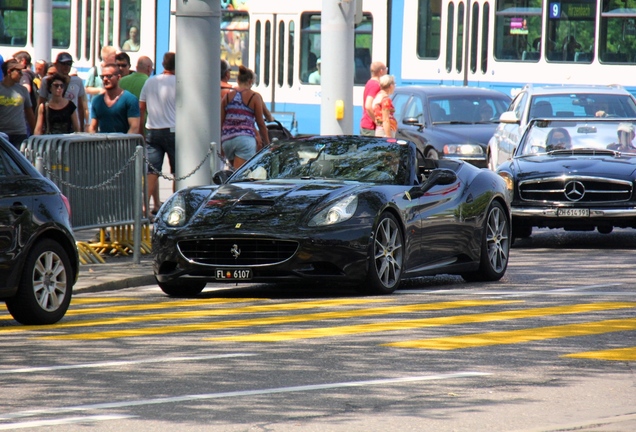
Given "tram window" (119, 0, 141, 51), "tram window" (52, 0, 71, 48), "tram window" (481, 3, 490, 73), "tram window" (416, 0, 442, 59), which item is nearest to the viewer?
"tram window" (481, 3, 490, 73)

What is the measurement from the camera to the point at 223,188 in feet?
43.3

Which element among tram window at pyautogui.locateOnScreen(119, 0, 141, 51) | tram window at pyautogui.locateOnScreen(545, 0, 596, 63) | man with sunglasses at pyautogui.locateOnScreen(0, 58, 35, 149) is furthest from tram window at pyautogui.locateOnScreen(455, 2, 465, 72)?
man with sunglasses at pyautogui.locateOnScreen(0, 58, 35, 149)

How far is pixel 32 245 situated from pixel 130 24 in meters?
23.1

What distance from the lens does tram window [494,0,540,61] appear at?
28.7 metres

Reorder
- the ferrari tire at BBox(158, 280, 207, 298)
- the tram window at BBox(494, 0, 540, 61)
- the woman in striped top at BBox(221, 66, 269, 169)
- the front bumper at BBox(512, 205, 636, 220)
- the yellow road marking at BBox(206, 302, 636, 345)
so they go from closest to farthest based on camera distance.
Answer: the yellow road marking at BBox(206, 302, 636, 345), the ferrari tire at BBox(158, 280, 207, 298), the front bumper at BBox(512, 205, 636, 220), the woman in striped top at BBox(221, 66, 269, 169), the tram window at BBox(494, 0, 540, 61)

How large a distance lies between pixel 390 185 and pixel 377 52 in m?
18.1

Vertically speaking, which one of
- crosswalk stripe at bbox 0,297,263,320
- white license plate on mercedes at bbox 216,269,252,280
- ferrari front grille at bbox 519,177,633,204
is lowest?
crosswalk stripe at bbox 0,297,263,320

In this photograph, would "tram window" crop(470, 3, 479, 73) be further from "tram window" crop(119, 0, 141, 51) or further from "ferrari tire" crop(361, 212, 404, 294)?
"ferrari tire" crop(361, 212, 404, 294)

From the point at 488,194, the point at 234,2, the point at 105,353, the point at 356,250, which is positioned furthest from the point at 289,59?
the point at 105,353

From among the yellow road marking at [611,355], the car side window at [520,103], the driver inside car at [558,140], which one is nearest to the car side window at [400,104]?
the car side window at [520,103]

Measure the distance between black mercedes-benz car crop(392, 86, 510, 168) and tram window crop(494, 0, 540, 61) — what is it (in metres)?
2.26

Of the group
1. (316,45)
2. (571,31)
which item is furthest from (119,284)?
(316,45)

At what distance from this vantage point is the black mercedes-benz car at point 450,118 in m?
25.3

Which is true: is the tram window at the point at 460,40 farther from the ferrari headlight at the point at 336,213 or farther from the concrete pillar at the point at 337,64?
the ferrari headlight at the point at 336,213
